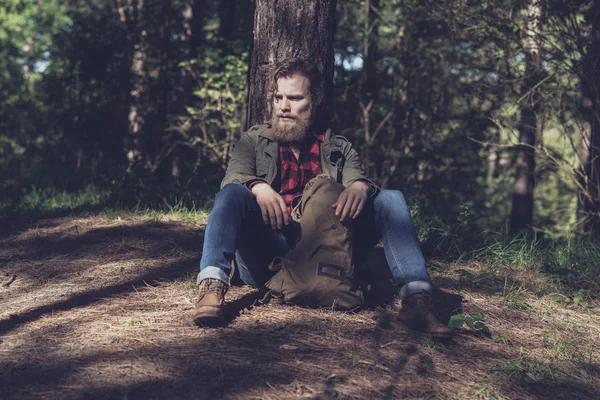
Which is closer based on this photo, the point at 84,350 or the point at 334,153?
the point at 84,350

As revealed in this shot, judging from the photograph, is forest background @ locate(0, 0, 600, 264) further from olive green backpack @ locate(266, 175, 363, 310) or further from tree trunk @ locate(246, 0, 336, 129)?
olive green backpack @ locate(266, 175, 363, 310)

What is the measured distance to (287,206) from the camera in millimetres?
3895

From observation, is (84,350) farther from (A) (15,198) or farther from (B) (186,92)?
(B) (186,92)

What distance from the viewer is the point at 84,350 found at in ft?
10.4

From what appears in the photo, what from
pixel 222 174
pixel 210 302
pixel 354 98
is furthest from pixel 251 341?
pixel 354 98

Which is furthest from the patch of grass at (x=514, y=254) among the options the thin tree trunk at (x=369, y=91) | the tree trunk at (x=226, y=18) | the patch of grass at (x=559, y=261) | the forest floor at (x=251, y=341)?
the tree trunk at (x=226, y=18)

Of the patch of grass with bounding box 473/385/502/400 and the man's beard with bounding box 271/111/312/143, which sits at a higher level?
the man's beard with bounding box 271/111/312/143

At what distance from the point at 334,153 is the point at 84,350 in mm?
1958

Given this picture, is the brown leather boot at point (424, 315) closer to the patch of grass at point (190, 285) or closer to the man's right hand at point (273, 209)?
the man's right hand at point (273, 209)

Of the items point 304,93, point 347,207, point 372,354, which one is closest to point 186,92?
point 304,93

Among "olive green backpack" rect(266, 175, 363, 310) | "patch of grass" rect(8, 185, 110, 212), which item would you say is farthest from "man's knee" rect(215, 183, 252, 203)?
"patch of grass" rect(8, 185, 110, 212)

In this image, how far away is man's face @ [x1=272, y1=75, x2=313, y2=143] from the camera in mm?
4141

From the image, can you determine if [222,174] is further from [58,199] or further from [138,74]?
[138,74]

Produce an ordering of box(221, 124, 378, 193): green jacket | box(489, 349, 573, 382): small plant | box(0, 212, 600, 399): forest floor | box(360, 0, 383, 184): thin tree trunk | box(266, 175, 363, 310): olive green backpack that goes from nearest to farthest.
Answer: box(0, 212, 600, 399): forest floor < box(489, 349, 573, 382): small plant < box(266, 175, 363, 310): olive green backpack < box(221, 124, 378, 193): green jacket < box(360, 0, 383, 184): thin tree trunk
